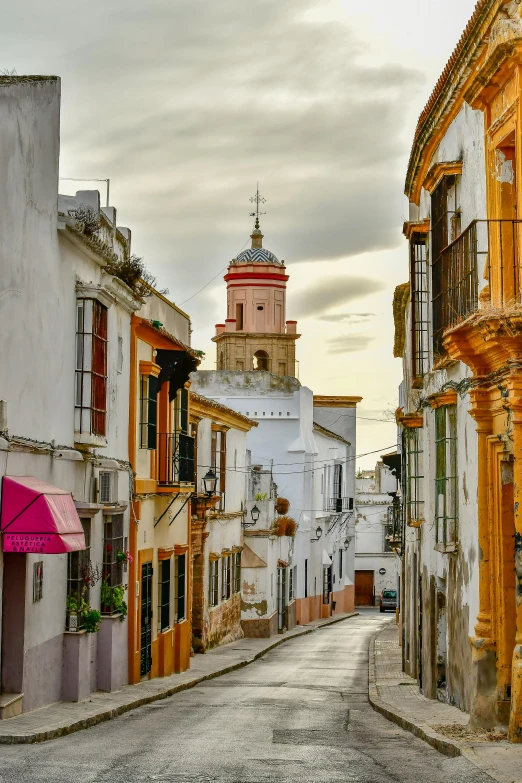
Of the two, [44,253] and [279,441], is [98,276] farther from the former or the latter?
[279,441]

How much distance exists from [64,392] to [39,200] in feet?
8.73

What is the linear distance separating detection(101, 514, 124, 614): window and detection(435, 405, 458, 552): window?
4.98 metres

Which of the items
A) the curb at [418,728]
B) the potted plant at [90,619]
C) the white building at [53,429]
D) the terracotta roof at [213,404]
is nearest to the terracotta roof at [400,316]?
the terracotta roof at [213,404]

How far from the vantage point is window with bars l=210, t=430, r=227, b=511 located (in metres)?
32.1

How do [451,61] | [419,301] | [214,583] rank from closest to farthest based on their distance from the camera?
[451,61] < [419,301] < [214,583]

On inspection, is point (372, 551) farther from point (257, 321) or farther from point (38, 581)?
point (38, 581)

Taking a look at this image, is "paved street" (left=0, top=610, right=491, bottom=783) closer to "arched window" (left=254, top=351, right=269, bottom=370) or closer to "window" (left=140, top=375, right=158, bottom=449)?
"window" (left=140, top=375, right=158, bottom=449)

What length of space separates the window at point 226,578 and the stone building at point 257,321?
74.9ft

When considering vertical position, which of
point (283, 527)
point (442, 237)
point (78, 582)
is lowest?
point (78, 582)

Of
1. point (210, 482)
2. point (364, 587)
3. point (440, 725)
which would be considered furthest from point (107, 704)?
point (364, 587)

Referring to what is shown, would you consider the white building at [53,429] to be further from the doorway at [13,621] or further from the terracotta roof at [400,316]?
the terracotta roof at [400,316]

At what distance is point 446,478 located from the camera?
632 inches

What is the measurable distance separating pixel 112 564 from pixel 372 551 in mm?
53948

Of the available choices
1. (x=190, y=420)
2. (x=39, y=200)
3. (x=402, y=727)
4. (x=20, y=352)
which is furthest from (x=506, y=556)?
(x=190, y=420)
